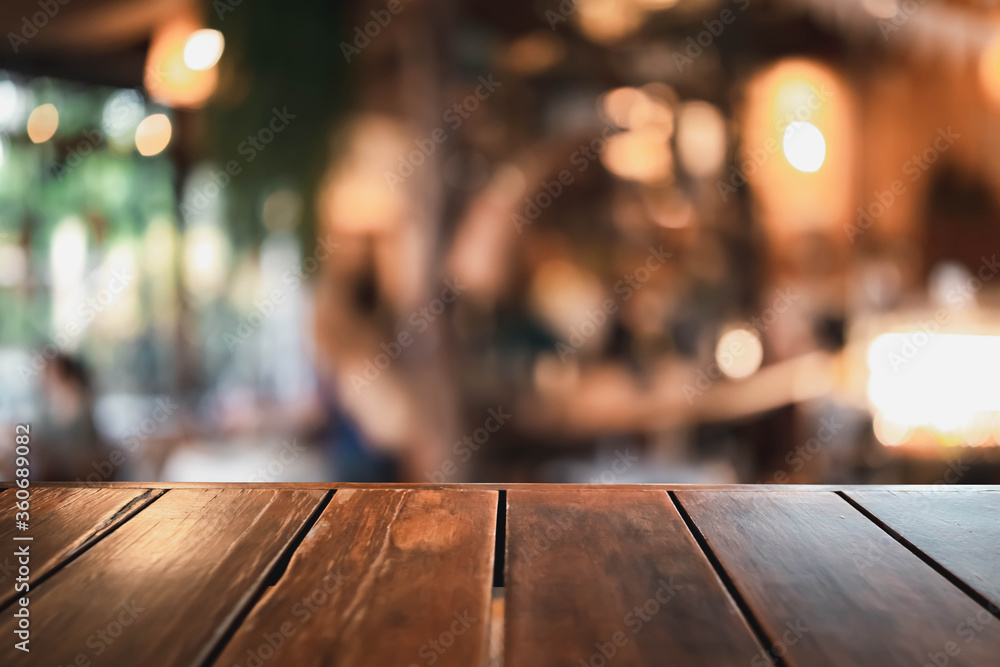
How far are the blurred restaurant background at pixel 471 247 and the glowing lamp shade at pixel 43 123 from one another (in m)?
0.01

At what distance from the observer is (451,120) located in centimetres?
286

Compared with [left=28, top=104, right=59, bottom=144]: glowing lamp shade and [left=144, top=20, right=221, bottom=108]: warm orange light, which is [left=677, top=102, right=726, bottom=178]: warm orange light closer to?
[left=144, top=20, right=221, bottom=108]: warm orange light

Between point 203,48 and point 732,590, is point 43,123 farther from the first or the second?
point 732,590

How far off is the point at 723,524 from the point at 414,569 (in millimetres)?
325

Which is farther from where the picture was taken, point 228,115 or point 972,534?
point 228,115

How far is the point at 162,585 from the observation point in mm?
574

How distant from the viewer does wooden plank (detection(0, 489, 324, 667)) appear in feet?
1.59

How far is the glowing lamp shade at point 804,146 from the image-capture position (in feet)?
10.0

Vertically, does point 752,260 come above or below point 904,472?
above

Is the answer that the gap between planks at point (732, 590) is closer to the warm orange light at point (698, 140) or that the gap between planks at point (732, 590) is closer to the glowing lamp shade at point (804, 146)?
Result: the warm orange light at point (698, 140)

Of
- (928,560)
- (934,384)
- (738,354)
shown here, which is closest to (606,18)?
(738,354)

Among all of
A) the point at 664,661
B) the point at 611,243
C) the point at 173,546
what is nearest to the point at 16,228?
the point at 611,243

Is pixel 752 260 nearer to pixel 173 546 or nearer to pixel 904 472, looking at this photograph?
pixel 904 472

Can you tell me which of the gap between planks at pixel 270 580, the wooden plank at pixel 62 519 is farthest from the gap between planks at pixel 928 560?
the wooden plank at pixel 62 519
